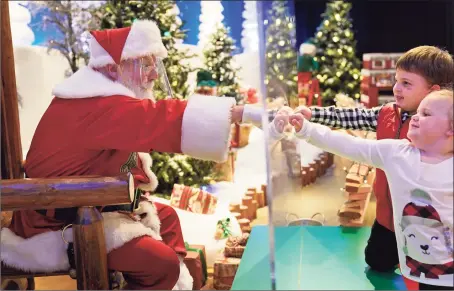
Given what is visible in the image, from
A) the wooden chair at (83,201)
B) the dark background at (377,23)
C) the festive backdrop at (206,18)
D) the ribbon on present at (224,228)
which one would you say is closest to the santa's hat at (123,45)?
the wooden chair at (83,201)

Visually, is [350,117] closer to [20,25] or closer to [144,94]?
[144,94]

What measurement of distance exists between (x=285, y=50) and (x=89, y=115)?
0.75 metres

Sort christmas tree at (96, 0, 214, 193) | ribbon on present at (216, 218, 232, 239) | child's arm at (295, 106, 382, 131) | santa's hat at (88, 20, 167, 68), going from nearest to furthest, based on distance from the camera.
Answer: child's arm at (295, 106, 382, 131) → santa's hat at (88, 20, 167, 68) → ribbon on present at (216, 218, 232, 239) → christmas tree at (96, 0, 214, 193)

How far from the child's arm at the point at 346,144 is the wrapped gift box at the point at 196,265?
A: 1.26m

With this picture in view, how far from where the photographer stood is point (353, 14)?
7238mm

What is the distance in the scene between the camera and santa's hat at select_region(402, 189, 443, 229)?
1.33 m

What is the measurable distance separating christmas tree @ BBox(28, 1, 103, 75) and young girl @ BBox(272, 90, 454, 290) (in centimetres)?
491

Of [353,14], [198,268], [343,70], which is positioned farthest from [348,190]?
[353,14]

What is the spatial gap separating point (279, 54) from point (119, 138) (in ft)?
2.27

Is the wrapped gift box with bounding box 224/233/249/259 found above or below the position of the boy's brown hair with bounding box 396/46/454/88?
below

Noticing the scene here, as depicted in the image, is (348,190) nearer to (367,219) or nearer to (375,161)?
(367,219)

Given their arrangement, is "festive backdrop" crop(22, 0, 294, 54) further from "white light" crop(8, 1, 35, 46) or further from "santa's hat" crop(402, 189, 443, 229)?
"santa's hat" crop(402, 189, 443, 229)

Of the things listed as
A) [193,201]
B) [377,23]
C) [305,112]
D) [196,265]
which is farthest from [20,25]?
[305,112]

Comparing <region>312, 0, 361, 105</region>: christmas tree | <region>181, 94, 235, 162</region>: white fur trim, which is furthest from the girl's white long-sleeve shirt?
<region>312, 0, 361, 105</region>: christmas tree
